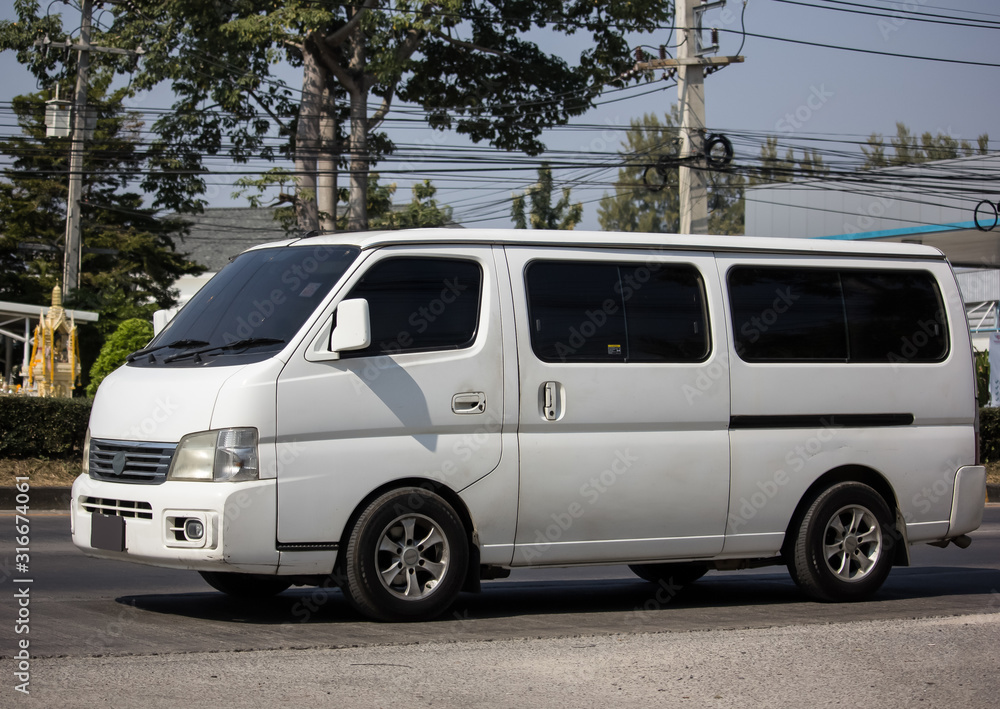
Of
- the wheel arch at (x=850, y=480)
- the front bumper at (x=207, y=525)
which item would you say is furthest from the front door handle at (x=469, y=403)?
the wheel arch at (x=850, y=480)

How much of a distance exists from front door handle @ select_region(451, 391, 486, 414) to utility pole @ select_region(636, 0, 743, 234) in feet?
47.3

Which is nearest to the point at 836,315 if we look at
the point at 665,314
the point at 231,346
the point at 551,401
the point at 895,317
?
the point at 895,317

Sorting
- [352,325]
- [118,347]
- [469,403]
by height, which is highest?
[118,347]

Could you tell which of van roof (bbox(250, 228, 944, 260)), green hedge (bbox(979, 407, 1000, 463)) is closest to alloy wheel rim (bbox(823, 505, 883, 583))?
van roof (bbox(250, 228, 944, 260))

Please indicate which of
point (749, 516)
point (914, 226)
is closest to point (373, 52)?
point (914, 226)

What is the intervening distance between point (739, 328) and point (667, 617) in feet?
6.39

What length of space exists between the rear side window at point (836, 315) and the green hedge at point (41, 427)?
9684mm

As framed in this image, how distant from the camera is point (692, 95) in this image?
840 inches

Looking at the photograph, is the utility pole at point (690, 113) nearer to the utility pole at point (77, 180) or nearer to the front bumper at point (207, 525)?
the front bumper at point (207, 525)

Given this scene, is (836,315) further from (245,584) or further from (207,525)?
(207,525)

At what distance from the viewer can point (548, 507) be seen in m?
7.18

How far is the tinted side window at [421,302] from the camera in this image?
6.91 m

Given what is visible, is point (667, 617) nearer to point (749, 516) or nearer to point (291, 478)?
point (749, 516)

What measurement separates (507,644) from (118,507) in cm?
228
